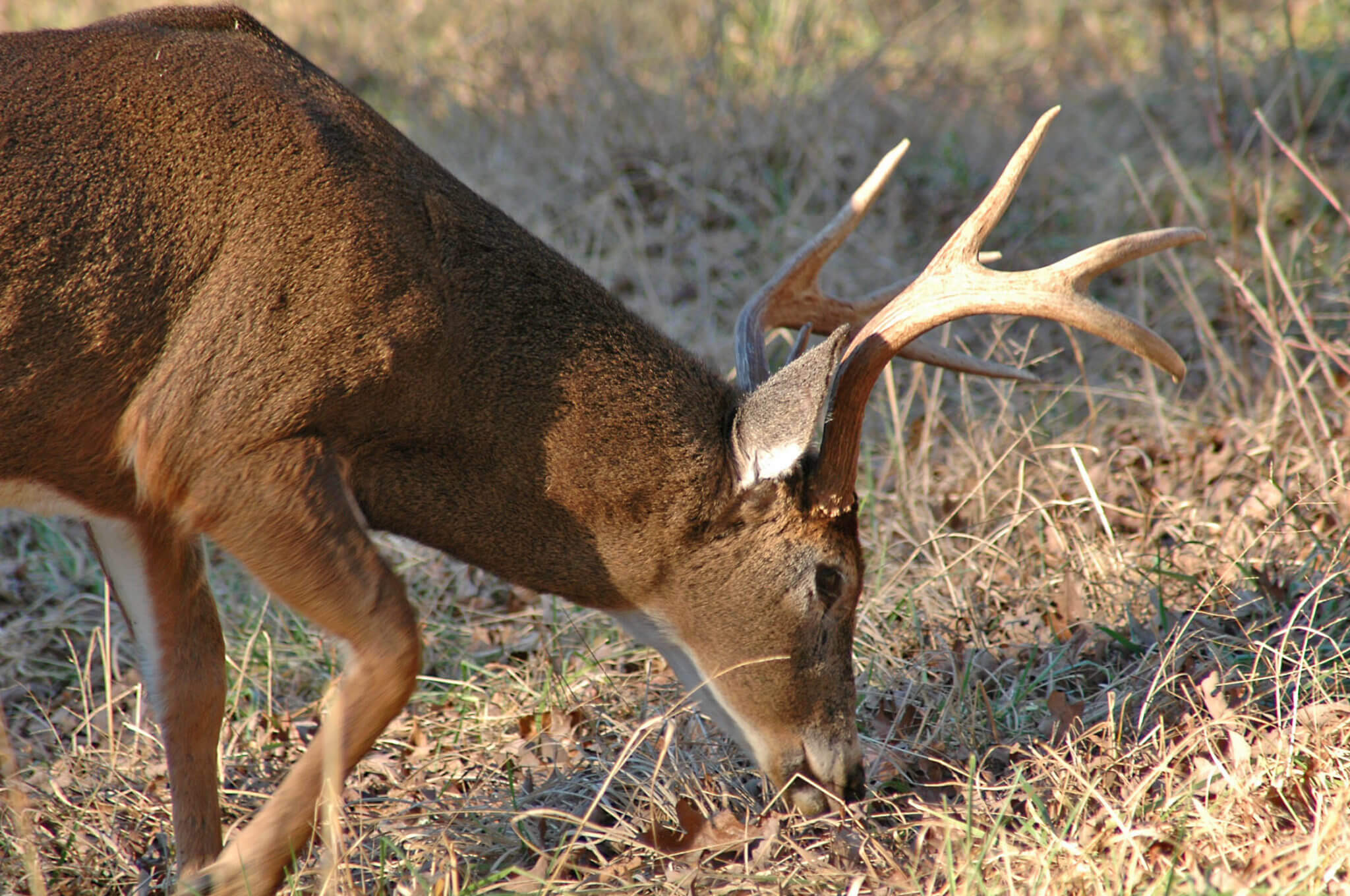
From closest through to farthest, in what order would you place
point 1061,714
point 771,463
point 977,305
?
point 977,305, point 771,463, point 1061,714

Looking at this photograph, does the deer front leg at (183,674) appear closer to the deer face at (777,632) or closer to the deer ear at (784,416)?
the deer face at (777,632)

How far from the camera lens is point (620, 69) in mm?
8727

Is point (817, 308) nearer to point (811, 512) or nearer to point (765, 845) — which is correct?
point (811, 512)

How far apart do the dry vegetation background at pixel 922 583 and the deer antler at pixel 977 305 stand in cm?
85

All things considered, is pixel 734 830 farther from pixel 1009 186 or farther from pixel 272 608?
pixel 272 608

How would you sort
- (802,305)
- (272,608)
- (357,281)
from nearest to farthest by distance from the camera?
1. (357,281)
2. (802,305)
3. (272,608)

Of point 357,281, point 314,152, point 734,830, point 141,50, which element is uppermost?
Answer: point 141,50

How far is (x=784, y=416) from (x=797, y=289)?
0.85 m

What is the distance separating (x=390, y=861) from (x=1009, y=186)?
2422 millimetres

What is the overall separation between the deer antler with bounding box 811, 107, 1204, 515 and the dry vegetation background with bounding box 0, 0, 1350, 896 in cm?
A: 85

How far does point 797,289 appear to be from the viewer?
163 inches

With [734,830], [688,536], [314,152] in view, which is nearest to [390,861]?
[734,830]

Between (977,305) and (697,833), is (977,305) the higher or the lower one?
the higher one

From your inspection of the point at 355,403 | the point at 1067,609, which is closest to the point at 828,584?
the point at 1067,609
